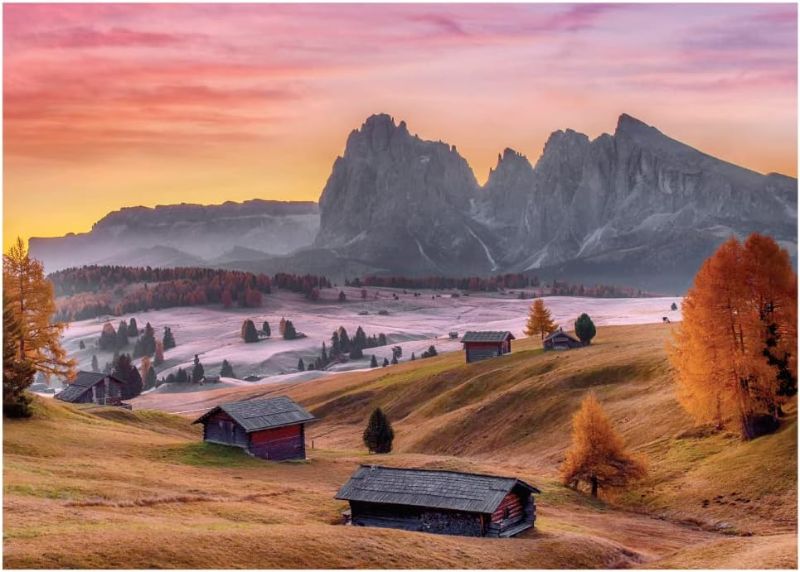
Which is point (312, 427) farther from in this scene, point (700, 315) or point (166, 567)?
point (166, 567)

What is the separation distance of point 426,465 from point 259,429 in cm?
1391

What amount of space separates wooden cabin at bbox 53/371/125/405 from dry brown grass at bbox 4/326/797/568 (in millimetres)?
19634

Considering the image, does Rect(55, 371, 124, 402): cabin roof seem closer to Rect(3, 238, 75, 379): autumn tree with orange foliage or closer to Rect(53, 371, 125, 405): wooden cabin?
Rect(53, 371, 125, 405): wooden cabin

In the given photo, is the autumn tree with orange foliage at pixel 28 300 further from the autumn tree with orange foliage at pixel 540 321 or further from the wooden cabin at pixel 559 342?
the autumn tree with orange foliage at pixel 540 321

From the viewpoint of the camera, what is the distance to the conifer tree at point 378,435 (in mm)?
83375

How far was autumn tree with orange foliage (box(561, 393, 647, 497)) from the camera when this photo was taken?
6456 centimetres

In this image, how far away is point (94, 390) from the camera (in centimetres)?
10906

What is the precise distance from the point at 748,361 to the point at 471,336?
228 feet

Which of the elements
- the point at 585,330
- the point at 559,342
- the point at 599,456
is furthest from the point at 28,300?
the point at 585,330

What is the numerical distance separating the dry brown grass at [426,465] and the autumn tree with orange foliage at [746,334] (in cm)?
281

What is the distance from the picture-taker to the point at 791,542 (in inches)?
1777

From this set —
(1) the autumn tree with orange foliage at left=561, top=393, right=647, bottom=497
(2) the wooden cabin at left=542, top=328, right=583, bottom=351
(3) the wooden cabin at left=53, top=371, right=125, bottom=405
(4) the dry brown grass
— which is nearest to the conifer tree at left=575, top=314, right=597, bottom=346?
(2) the wooden cabin at left=542, top=328, right=583, bottom=351

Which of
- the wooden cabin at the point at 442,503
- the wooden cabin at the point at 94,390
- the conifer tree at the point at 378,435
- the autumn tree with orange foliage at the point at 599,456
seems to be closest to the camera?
the wooden cabin at the point at 442,503

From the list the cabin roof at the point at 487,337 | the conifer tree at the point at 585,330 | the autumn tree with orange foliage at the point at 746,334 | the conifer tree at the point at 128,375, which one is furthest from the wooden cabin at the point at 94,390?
the autumn tree with orange foliage at the point at 746,334
